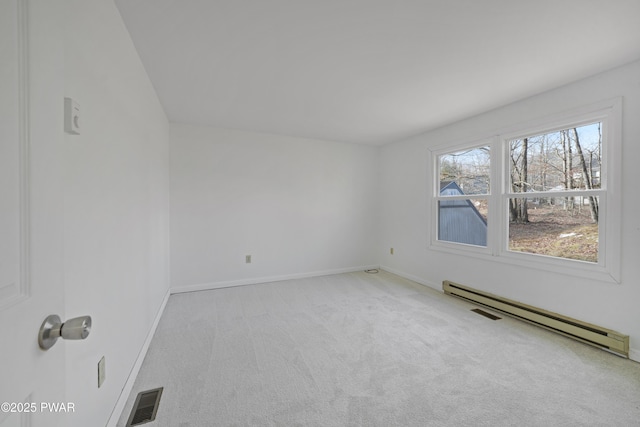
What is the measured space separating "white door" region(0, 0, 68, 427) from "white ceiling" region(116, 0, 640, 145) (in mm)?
1278

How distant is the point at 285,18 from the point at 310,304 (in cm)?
280

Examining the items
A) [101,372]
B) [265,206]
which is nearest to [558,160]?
[265,206]

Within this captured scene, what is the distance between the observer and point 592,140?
2395 millimetres

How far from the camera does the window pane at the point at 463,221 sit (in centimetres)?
332

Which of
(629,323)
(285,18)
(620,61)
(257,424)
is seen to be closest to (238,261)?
(257,424)

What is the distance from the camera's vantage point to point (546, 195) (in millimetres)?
2678

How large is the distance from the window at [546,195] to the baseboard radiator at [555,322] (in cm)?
45

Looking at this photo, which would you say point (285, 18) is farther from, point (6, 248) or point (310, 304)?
point (310, 304)

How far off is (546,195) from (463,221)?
1015 mm

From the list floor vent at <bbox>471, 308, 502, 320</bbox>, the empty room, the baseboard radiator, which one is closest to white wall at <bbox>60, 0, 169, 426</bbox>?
the empty room

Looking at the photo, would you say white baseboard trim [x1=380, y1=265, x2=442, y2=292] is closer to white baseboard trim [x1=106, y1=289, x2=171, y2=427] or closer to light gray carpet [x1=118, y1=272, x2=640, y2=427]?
light gray carpet [x1=118, y1=272, x2=640, y2=427]

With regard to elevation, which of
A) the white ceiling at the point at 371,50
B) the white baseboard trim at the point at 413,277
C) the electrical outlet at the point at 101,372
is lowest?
the white baseboard trim at the point at 413,277

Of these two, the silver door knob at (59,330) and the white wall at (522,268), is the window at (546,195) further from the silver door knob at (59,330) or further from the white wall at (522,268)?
the silver door knob at (59,330)

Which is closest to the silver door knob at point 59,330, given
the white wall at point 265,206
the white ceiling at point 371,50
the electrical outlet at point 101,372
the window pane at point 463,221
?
the electrical outlet at point 101,372
